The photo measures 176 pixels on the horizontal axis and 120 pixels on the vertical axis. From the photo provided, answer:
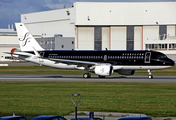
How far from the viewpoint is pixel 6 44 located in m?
141

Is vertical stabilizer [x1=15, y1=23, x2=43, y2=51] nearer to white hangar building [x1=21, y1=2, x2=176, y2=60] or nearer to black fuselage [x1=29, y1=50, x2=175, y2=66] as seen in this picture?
black fuselage [x1=29, y1=50, x2=175, y2=66]

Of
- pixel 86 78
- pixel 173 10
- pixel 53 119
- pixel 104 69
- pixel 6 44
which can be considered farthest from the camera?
pixel 6 44

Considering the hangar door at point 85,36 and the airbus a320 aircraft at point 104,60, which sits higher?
the hangar door at point 85,36

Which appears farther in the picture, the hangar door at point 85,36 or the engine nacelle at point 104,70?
the hangar door at point 85,36

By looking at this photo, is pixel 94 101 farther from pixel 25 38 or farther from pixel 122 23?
pixel 122 23

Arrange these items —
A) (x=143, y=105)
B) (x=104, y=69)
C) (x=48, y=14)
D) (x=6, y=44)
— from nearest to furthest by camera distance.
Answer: (x=143, y=105) < (x=104, y=69) < (x=6, y=44) < (x=48, y=14)

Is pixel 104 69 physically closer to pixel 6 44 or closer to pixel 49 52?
pixel 49 52

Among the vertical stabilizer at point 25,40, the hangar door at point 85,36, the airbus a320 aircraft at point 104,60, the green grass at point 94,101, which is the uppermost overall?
the hangar door at point 85,36

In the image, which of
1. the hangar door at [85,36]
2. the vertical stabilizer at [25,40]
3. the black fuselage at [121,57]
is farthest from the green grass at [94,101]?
the hangar door at [85,36]

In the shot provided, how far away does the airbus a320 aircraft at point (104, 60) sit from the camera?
46.3 m

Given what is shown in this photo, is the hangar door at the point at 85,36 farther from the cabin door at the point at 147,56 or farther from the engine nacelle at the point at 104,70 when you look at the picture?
the engine nacelle at the point at 104,70

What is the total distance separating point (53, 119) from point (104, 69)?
3055cm

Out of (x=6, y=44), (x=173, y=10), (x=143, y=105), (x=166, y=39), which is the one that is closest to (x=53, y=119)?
(x=143, y=105)

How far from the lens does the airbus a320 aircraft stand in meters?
46.3
